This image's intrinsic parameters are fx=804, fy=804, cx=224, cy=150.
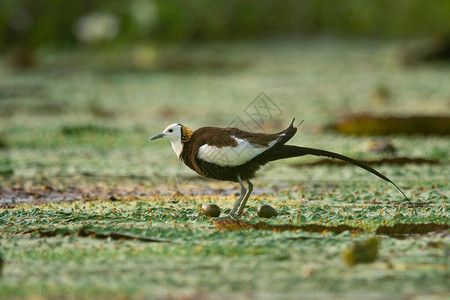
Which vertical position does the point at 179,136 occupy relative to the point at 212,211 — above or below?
above

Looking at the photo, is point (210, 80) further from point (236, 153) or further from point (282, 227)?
point (282, 227)

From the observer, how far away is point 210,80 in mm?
12430

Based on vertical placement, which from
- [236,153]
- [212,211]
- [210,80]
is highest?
[210,80]

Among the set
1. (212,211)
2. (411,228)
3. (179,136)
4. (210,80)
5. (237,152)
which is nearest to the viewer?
(411,228)

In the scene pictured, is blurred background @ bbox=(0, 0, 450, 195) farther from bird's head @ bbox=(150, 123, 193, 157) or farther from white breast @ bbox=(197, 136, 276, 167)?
white breast @ bbox=(197, 136, 276, 167)

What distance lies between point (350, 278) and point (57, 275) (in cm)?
117

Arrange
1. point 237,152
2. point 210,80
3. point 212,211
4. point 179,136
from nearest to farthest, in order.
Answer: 1. point 237,152
2. point 212,211
3. point 179,136
4. point 210,80

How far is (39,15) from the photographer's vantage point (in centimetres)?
1446

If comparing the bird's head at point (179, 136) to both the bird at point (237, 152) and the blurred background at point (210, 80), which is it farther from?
the blurred background at point (210, 80)

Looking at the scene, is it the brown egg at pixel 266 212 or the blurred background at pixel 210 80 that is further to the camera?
the blurred background at pixel 210 80

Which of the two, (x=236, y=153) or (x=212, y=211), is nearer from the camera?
(x=236, y=153)

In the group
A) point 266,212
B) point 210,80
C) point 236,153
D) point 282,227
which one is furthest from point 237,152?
point 210,80

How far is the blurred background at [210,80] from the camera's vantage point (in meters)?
7.28

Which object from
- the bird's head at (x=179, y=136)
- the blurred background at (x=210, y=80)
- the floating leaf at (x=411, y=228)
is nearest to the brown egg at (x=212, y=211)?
the bird's head at (x=179, y=136)
